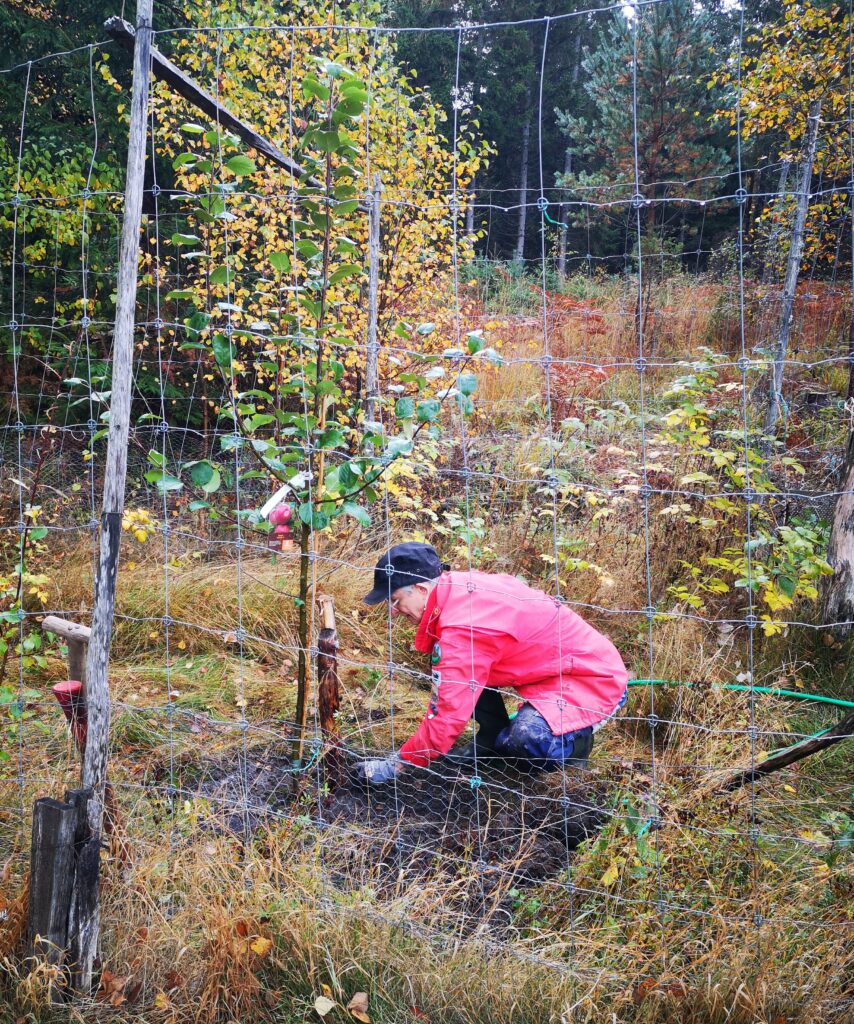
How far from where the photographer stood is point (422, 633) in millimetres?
2893

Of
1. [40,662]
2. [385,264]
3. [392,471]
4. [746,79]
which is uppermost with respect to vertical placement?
[746,79]

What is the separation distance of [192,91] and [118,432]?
1100 millimetres

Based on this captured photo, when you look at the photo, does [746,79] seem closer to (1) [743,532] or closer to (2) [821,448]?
(2) [821,448]

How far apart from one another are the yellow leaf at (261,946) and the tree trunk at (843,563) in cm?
306

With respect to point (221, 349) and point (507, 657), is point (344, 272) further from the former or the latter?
point (507, 657)

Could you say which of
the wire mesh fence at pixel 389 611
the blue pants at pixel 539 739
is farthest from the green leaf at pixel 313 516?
the blue pants at pixel 539 739

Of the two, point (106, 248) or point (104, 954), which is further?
point (106, 248)

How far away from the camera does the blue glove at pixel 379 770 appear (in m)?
2.84

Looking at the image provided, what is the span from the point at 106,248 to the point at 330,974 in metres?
7.34

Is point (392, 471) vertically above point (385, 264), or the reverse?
point (385, 264)

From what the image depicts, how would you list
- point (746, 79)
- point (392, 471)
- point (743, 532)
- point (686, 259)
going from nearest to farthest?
point (392, 471) < point (743, 532) < point (746, 79) < point (686, 259)

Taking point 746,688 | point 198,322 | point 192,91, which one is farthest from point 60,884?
point 746,688

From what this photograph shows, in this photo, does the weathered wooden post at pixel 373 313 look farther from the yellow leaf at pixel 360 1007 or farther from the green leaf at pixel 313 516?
the yellow leaf at pixel 360 1007

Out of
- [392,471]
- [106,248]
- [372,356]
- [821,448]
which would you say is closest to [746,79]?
[821,448]
